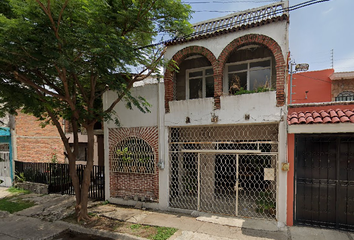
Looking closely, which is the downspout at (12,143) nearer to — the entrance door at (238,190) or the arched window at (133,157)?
the arched window at (133,157)

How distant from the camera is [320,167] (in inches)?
208

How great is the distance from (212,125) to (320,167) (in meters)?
3.13

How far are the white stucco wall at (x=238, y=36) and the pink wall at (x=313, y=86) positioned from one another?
26.1 feet

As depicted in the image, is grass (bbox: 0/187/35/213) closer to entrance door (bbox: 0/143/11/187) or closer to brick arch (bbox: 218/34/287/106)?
entrance door (bbox: 0/143/11/187)

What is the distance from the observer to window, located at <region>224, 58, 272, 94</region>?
277 inches

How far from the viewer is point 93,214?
6500 millimetres

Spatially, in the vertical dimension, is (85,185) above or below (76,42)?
below

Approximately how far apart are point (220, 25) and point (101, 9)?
12.1 ft

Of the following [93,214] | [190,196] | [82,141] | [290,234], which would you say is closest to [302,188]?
[290,234]

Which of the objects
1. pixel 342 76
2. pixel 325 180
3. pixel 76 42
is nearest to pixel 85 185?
pixel 76 42

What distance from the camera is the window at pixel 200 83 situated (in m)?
7.88

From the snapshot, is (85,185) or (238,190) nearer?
(85,185)

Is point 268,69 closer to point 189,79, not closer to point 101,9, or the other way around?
point 189,79

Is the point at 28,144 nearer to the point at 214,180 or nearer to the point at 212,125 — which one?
the point at 214,180
